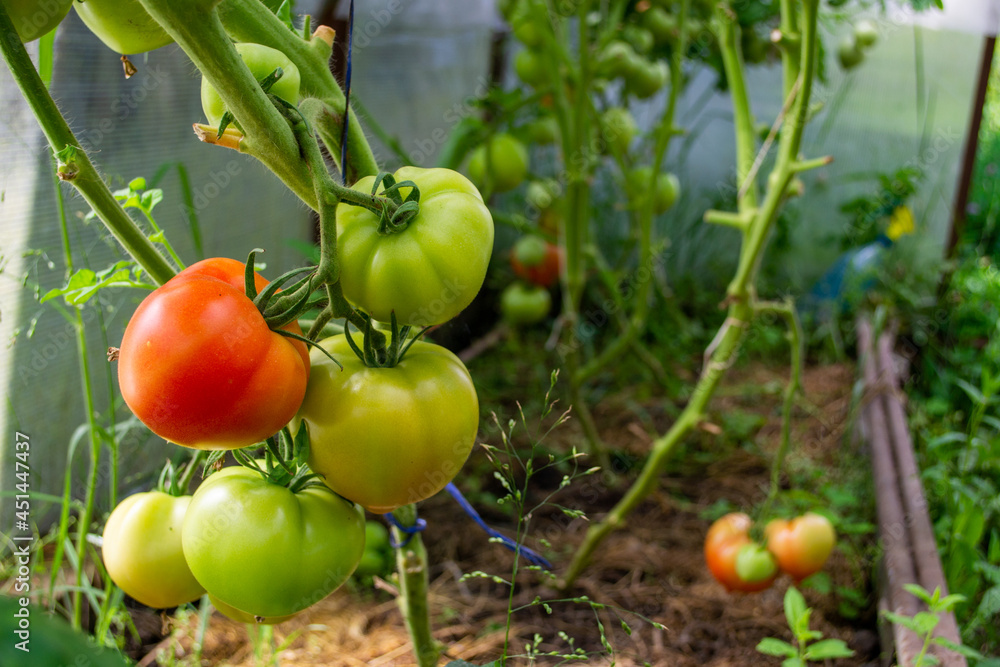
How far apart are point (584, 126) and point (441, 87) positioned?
972 millimetres

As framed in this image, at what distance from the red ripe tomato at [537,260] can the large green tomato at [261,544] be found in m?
1.75

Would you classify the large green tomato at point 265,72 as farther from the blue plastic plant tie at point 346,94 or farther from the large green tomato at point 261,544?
the large green tomato at point 261,544

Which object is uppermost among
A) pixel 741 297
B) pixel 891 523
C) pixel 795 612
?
pixel 741 297

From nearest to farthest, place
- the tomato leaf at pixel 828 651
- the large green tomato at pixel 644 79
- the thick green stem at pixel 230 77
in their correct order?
1. the thick green stem at pixel 230 77
2. the tomato leaf at pixel 828 651
3. the large green tomato at pixel 644 79

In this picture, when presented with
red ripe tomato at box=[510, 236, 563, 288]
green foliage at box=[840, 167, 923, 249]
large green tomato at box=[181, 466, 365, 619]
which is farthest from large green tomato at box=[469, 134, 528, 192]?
green foliage at box=[840, 167, 923, 249]

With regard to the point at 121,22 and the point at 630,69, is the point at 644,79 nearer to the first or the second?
the point at 630,69

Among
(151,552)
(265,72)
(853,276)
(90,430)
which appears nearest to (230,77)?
(265,72)

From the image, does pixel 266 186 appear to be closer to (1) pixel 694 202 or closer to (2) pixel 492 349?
(2) pixel 492 349

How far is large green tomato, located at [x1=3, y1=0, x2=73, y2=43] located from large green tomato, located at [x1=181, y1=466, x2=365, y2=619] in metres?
0.30

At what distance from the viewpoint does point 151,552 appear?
0.55 metres

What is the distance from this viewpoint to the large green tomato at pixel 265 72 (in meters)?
0.46

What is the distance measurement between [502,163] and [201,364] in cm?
138

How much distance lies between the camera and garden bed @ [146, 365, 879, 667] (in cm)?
116

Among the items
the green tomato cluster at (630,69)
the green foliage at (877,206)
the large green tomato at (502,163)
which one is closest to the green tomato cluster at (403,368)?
the large green tomato at (502,163)
